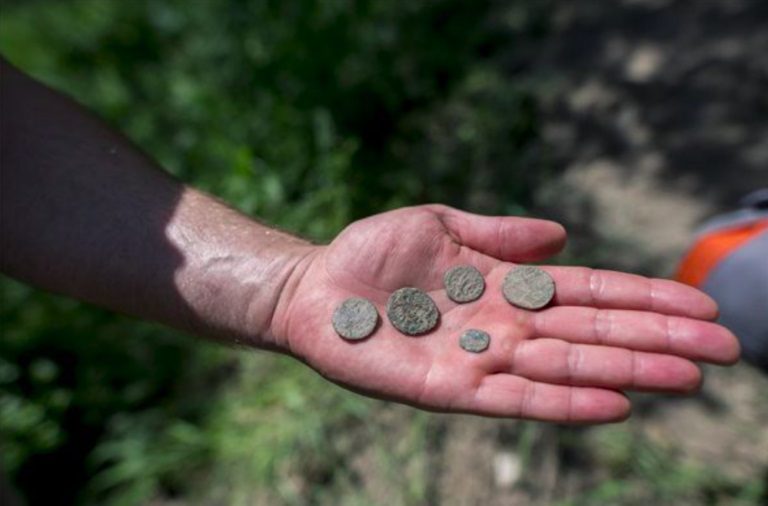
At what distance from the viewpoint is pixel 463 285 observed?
7.39 feet

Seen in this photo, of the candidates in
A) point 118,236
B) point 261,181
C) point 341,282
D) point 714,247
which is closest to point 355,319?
point 341,282

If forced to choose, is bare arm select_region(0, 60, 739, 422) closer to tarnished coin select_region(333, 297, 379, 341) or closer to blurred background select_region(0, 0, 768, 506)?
tarnished coin select_region(333, 297, 379, 341)

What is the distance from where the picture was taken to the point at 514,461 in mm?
3082

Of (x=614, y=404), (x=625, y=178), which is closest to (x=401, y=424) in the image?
(x=614, y=404)

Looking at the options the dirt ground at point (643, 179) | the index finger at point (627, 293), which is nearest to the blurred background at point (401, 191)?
the dirt ground at point (643, 179)

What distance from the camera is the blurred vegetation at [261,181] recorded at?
338cm

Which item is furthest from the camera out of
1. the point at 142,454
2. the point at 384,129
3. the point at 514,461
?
the point at 384,129

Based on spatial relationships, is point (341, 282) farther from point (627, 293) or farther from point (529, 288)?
point (627, 293)

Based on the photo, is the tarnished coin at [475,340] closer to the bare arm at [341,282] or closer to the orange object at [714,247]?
the bare arm at [341,282]

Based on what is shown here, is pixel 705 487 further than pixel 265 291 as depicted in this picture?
Yes

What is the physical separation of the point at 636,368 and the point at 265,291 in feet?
3.33

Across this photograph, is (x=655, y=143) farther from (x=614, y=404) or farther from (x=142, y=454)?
(x=142, y=454)

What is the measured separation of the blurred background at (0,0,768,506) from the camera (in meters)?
3.09

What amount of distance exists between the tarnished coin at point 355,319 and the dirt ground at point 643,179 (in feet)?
3.74
